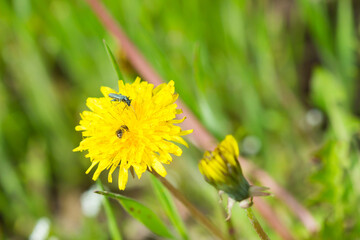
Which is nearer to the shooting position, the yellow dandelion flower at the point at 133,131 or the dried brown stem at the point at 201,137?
the yellow dandelion flower at the point at 133,131

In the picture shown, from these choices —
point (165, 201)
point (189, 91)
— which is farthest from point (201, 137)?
point (189, 91)

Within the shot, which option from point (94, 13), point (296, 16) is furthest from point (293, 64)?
point (94, 13)

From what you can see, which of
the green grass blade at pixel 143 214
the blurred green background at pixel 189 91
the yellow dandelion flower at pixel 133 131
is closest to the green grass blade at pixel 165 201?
the green grass blade at pixel 143 214

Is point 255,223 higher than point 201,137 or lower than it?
lower

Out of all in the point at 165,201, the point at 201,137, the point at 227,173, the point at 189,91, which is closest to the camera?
the point at 227,173

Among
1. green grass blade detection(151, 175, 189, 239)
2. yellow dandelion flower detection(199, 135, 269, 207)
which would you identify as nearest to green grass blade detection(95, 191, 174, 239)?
green grass blade detection(151, 175, 189, 239)

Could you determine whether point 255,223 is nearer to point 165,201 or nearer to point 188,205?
point 188,205

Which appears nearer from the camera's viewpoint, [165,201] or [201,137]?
[165,201]

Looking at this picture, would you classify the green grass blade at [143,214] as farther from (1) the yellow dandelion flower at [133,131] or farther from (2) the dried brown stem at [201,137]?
(2) the dried brown stem at [201,137]

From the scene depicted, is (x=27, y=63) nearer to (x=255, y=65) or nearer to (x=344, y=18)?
(x=255, y=65)
